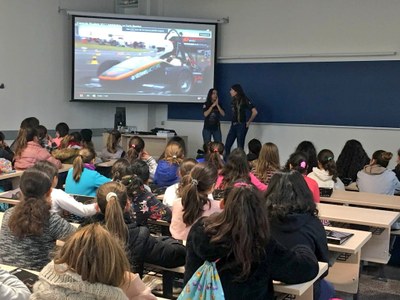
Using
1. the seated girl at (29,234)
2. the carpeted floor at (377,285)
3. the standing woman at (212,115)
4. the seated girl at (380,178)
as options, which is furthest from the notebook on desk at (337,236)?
the standing woman at (212,115)

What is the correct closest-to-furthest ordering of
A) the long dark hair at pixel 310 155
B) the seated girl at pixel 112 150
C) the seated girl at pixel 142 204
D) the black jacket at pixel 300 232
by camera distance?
the black jacket at pixel 300 232, the seated girl at pixel 142 204, the long dark hair at pixel 310 155, the seated girl at pixel 112 150

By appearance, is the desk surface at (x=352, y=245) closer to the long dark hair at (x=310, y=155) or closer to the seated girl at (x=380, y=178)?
the seated girl at (x=380, y=178)

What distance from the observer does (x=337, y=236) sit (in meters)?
2.79

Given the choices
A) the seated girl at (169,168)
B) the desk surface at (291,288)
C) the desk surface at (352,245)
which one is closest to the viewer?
the desk surface at (291,288)

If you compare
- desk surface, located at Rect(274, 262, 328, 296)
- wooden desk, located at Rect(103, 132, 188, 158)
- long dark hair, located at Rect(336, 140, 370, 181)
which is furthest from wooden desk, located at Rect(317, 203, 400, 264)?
wooden desk, located at Rect(103, 132, 188, 158)

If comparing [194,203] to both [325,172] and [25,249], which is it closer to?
[25,249]

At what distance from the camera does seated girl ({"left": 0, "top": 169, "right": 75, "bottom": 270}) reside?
242 cm

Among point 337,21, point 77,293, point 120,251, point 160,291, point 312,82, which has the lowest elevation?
point 160,291

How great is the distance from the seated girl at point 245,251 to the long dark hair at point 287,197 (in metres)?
0.30

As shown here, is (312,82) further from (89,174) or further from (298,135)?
(89,174)

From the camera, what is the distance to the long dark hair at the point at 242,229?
1883 millimetres

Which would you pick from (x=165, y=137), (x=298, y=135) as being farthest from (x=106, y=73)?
(x=298, y=135)

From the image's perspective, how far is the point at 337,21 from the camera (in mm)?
7891

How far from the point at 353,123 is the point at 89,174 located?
5089 millimetres
